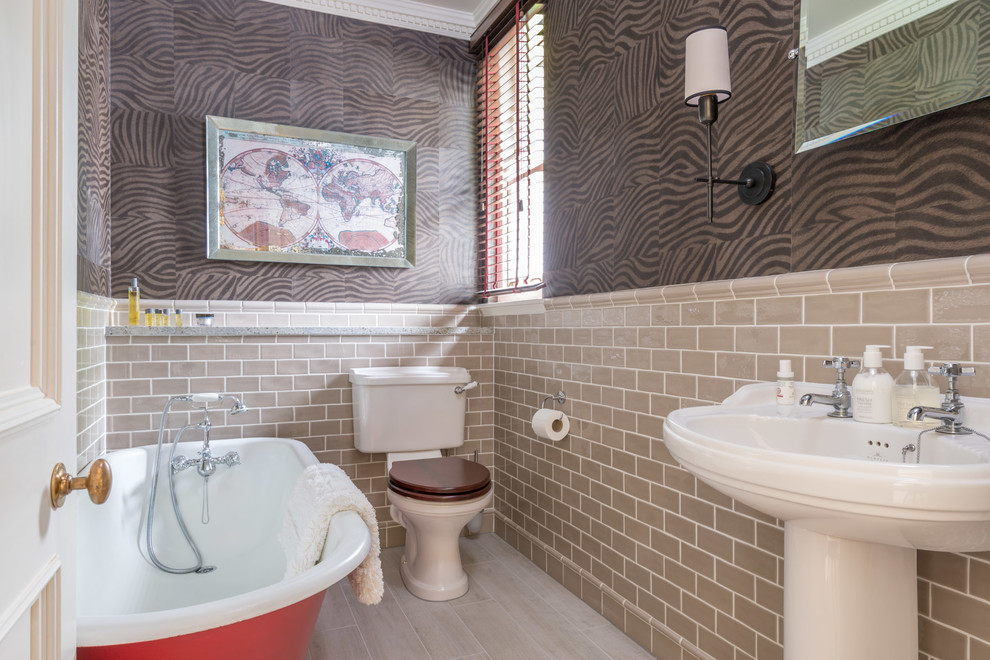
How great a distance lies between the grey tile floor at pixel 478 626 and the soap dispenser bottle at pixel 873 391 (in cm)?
127

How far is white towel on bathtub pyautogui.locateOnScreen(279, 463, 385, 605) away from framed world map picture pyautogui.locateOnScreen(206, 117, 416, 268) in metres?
1.35

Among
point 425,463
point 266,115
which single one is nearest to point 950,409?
point 425,463

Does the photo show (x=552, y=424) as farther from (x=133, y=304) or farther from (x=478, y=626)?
(x=133, y=304)

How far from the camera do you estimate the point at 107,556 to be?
207 centimetres

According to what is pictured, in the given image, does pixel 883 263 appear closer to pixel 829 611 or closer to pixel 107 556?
pixel 829 611

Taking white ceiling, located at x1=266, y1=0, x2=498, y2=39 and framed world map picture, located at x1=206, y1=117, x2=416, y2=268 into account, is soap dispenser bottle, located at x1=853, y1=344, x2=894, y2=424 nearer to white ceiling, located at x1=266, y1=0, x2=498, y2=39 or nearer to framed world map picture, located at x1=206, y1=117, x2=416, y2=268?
framed world map picture, located at x1=206, y1=117, x2=416, y2=268

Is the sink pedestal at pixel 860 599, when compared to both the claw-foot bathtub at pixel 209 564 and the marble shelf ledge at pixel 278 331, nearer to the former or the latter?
the claw-foot bathtub at pixel 209 564

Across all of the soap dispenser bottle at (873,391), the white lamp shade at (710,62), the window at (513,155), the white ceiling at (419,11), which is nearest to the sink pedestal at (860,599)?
the soap dispenser bottle at (873,391)

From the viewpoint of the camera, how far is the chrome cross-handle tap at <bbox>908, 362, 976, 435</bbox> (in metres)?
1.09

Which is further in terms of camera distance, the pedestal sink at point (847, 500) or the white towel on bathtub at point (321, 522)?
the white towel on bathtub at point (321, 522)

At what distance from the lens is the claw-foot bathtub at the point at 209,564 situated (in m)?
1.16

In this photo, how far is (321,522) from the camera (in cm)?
170

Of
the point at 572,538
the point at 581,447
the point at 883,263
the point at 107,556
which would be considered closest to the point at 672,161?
the point at 883,263

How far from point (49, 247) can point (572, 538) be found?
2.25 meters
